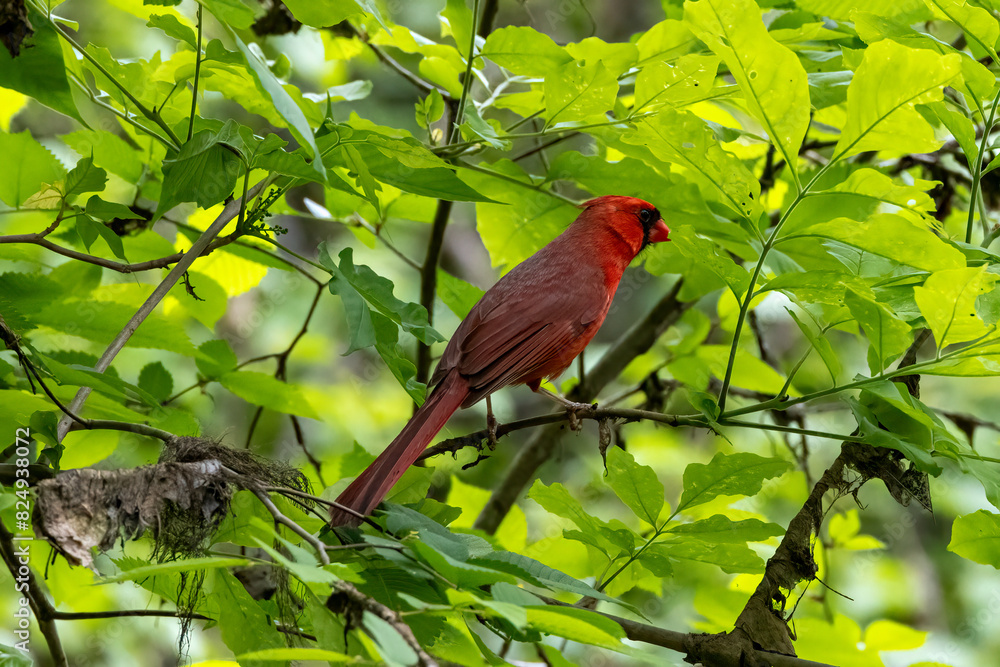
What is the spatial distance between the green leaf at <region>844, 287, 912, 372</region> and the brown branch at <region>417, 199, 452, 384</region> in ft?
4.45

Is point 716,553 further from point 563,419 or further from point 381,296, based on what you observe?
point 381,296

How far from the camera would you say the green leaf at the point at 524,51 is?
1.96 metres

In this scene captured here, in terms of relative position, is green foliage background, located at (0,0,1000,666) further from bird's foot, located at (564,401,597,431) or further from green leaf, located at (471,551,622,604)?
bird's foot, located at (564,401,597,431)

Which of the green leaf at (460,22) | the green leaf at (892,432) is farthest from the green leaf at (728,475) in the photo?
the green leaf at (460,22)

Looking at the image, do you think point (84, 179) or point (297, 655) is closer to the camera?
point (297, 655)

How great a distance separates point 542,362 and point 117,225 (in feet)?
4.30

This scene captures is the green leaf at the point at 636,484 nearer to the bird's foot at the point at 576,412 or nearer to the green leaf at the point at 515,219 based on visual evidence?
the bird's foot at the point at 576,412

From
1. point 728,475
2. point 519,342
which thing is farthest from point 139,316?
point 519,342

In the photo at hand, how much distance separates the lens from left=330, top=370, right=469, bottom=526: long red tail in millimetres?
1594

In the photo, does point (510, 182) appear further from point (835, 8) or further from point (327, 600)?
point (327, 600)

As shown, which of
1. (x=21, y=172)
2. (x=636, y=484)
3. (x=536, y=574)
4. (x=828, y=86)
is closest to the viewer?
(x=536, y=574)

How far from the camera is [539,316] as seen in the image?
2689 millimetres

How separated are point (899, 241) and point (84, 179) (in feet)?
5.17

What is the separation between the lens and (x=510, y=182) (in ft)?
7.32
